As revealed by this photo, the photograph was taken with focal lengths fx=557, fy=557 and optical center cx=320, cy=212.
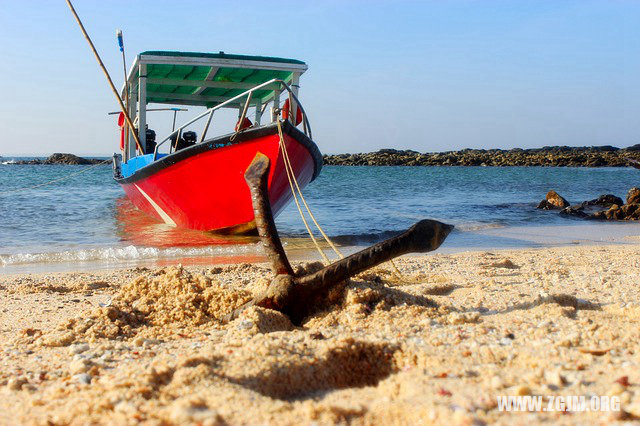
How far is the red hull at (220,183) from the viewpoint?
750cm

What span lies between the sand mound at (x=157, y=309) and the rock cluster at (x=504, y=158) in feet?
171

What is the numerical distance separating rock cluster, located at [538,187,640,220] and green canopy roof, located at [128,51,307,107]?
26.7 ft

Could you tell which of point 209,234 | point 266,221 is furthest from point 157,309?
point 209,234

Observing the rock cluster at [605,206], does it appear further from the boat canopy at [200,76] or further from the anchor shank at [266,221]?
the anchor shank at [266,221]

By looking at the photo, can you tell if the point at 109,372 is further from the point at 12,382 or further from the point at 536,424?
the point at 536,424

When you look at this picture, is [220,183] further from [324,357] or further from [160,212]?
[324,357]

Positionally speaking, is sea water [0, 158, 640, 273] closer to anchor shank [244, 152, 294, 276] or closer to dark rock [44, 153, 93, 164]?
anchor shank [244, 152, 294, 276]

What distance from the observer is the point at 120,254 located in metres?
7.66

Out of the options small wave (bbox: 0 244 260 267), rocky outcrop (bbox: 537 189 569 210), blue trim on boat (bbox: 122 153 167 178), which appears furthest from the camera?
rocky outcrop (bbox: 537 189 569 210)

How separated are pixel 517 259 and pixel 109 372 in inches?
208

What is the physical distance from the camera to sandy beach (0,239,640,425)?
1.79 m

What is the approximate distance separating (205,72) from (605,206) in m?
→ 12.4

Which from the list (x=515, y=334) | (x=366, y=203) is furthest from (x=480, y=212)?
(x=515, y=334)

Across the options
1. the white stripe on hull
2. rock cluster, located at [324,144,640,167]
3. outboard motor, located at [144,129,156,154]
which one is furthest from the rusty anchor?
rock cluster, located at [324,144,640,167]
